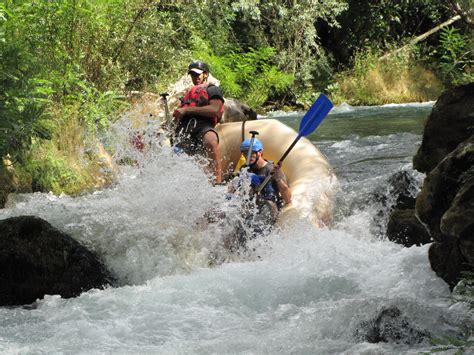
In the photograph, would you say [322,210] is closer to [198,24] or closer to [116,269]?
[116,269]

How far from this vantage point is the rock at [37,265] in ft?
16.4

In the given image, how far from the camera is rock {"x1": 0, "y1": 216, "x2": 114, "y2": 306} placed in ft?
16.4

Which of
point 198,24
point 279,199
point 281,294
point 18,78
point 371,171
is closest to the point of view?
point 281,294

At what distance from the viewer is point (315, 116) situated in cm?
666

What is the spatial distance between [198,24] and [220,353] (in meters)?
11.7

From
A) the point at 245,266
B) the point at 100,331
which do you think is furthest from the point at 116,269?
the point at 100,331

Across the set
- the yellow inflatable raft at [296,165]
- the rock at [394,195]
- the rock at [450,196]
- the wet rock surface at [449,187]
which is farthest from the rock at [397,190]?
the rock at [450,196]

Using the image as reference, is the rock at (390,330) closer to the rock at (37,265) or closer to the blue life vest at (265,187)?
the rock at (37,265)

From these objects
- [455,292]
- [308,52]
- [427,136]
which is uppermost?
[427,136]

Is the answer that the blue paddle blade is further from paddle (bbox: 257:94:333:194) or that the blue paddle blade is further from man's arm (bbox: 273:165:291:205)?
man's arm (bbox: 273:165:291:205)

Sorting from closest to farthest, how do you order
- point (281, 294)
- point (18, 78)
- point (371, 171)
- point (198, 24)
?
point (281, 294), point (18, 78), point (371, 171), point (198, 24)

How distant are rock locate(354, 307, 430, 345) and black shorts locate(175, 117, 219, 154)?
3.39 m

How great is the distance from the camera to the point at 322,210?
6.07 meters

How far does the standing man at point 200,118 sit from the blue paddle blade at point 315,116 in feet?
2.57
